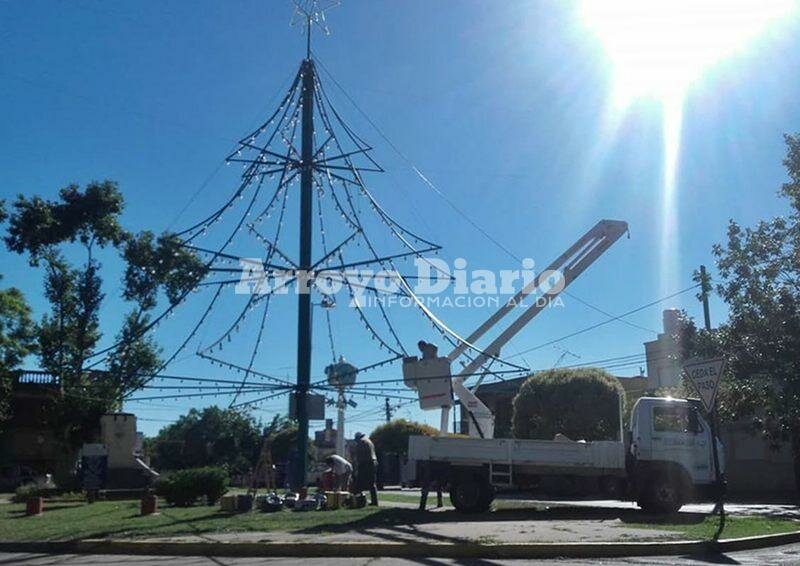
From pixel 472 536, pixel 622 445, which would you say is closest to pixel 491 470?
pixel 622 445

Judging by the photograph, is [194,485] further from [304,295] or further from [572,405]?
[572,405]

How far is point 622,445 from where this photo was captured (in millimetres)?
17328

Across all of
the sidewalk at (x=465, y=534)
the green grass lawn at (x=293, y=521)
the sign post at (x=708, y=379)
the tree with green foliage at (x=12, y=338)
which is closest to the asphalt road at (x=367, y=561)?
the sidewalk at (x=465, y=534)

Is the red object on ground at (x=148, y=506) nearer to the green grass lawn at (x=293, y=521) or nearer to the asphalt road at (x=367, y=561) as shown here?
the green grass lawn at (x=293, y=521)

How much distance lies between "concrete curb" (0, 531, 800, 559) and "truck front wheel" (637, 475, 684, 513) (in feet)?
13.3

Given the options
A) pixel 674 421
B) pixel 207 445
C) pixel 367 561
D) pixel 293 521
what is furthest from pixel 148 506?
pixel 207 445

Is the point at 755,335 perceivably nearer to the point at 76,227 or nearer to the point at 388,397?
the point at 388,397

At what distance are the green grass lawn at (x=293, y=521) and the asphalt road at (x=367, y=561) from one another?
999 mm

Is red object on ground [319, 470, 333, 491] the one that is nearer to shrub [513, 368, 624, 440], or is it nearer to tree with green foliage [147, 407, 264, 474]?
shrub [513, 368, 624, 440]

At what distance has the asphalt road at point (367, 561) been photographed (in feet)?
34.9

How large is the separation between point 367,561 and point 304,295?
31.4ft

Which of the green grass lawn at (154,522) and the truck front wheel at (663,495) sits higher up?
the truck front wheel at (663,495)

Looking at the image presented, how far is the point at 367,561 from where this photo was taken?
10.9m

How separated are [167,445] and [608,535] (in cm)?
6827
